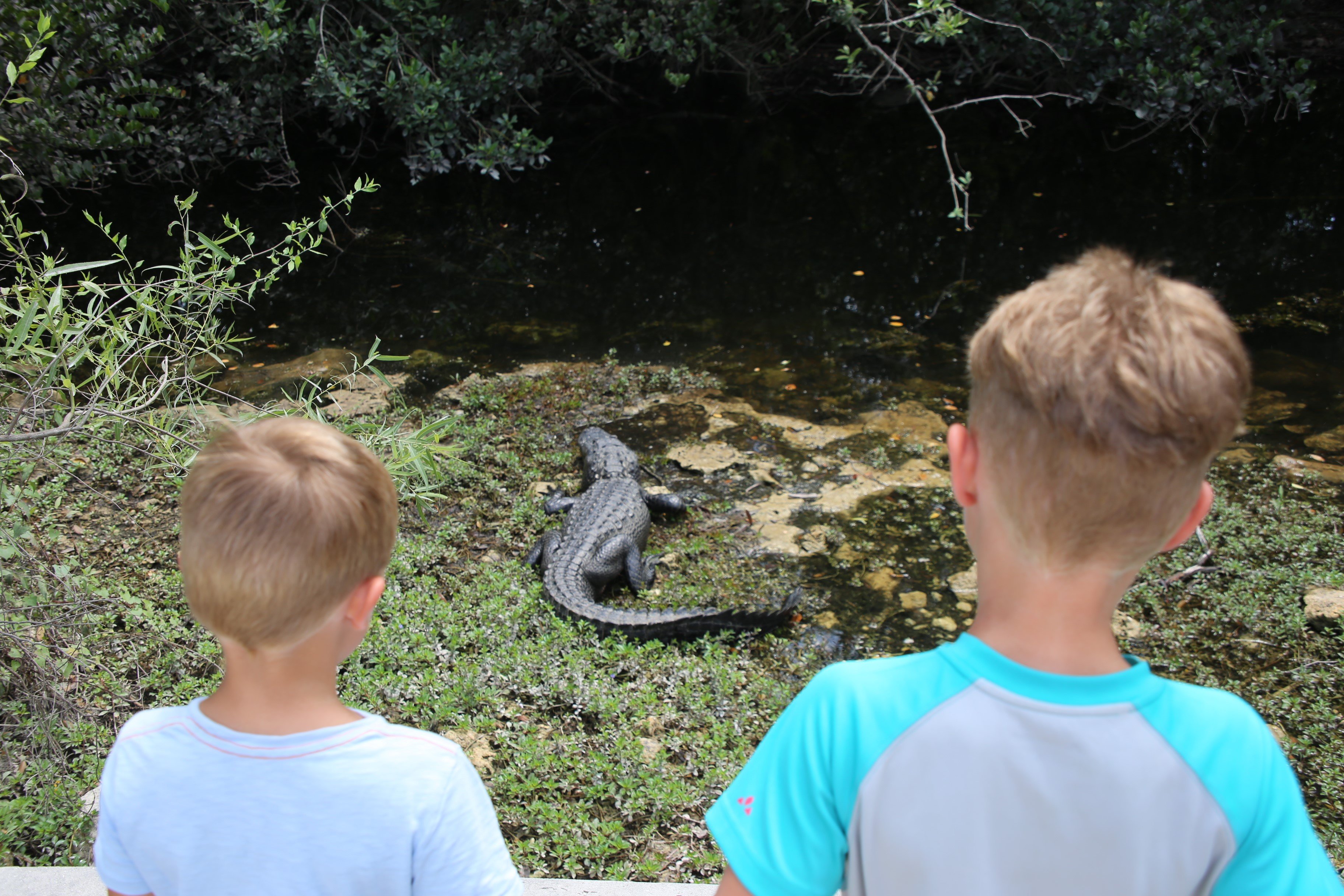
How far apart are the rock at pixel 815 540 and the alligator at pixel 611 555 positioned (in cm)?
44

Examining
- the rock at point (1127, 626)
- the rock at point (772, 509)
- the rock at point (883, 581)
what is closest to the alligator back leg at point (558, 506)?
the rock at point (772, 509)

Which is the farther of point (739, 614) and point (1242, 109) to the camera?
point (1242, 109)

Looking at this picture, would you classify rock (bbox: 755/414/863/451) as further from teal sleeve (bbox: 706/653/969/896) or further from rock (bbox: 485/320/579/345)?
teal sleeve (bbox: 706/653/969/896)

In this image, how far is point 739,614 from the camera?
10.7 ft

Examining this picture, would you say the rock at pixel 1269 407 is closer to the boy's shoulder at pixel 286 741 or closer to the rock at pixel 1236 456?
the rock at pixel 1236 456

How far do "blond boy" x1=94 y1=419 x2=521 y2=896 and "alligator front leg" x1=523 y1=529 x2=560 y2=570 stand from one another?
277 cm

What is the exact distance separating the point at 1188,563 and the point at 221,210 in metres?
8.81

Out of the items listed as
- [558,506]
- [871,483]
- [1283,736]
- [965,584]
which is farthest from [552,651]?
[1283,736]

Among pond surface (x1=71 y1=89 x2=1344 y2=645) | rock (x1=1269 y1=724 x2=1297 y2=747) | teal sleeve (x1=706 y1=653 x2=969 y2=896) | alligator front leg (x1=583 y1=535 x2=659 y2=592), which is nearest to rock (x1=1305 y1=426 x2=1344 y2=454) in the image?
pond surface (x1=71 y1=89 x2=1344 y2=645)

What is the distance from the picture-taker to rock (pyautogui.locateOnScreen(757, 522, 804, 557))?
389 cm

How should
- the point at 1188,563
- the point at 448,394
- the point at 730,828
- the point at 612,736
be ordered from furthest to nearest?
the point at 448,394 → the point at 1188,563 → the point at 612,736 → the point at 730,828

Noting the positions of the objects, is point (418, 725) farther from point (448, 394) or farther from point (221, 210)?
point (221, 210)

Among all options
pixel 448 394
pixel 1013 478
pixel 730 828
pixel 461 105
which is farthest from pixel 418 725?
pixel 461 105

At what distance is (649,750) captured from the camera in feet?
8.80
